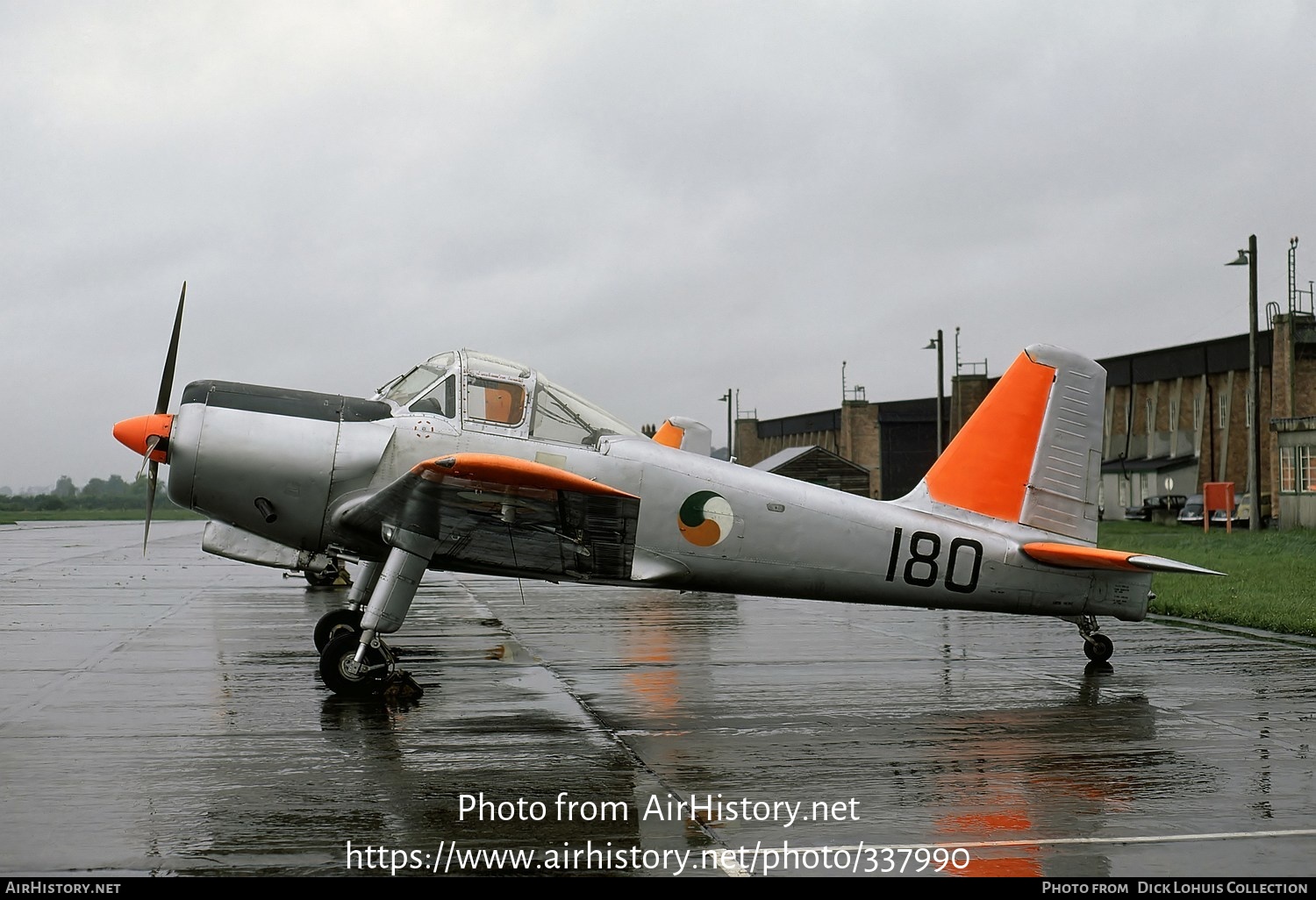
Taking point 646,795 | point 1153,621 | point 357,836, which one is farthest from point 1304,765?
point 1153,621

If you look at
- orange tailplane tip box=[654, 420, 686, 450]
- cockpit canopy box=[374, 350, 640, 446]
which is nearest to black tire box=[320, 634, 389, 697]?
cockpit canopy box=[374, 350, 640, 446]

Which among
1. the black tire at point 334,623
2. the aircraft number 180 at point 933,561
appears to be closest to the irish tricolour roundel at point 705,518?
the aircraft number 180 at point 933,561

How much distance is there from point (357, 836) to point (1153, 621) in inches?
469

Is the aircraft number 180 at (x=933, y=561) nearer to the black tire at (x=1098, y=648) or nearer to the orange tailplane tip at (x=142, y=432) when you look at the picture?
the black tire at (x=1098, y=648)

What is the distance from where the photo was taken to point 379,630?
9109mm

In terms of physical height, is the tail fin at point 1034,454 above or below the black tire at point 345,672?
above

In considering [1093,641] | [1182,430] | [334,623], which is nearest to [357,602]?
[334,623]

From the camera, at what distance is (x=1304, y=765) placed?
6902mm

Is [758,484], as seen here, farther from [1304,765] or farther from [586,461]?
[1304,765]

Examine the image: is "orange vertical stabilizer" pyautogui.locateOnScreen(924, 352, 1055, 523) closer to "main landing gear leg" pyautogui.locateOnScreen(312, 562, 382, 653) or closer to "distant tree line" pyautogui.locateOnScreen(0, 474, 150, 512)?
"main landing gear leg" pyautogui.locateOnScreen(312, 562, 382, 653)

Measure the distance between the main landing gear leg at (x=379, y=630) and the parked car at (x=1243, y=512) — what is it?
3959 centimetres

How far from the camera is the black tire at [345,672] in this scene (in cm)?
909

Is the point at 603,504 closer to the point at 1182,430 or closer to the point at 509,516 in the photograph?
the point at 509,516

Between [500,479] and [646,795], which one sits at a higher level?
[500,479]
